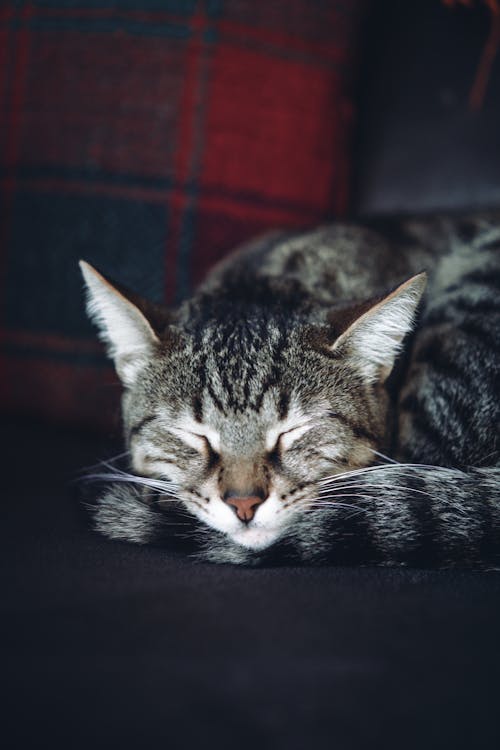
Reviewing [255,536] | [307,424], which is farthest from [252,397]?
[255,536]

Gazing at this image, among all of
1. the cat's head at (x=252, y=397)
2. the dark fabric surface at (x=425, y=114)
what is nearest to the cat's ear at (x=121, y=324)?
the cat's head at (x=252, y=397)

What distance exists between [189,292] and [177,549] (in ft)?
2.57

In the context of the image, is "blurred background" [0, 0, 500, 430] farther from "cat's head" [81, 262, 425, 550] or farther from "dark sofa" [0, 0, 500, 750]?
"dark sofa" [0, 0, 500, 750]

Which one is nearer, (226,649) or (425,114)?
(226,649)

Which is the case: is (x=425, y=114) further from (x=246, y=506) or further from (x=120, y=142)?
(x=246, y=506)

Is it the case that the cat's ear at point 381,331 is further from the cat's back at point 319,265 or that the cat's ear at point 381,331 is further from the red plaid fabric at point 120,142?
the red plaid fabric at point 120,142

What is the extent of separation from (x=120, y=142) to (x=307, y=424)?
2.77ft

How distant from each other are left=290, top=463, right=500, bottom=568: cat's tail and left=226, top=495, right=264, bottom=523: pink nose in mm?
70

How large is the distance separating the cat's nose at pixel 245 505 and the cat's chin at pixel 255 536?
2cm

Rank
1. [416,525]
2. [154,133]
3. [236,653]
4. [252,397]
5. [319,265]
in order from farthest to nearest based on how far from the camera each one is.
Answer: [154,133] → [319,265] → [252,397] → [416,525] → [236,653]

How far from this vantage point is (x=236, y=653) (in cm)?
62

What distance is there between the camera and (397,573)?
80 cm

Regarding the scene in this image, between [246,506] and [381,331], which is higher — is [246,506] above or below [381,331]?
below

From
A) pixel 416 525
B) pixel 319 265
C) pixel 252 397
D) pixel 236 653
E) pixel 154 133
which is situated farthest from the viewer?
pixel 154 133
